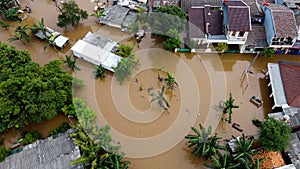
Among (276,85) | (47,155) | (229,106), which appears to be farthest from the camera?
(276,85)

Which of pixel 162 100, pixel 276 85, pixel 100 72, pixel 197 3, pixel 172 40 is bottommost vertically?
pixel 162 100

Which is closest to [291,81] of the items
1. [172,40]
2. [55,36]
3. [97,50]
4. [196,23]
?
[196,23]

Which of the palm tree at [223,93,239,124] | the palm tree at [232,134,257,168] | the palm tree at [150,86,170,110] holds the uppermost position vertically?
the palm tree at [150,86,170,110]

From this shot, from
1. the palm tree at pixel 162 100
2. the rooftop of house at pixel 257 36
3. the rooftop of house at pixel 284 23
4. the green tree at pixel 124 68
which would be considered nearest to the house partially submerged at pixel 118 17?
the green tree at pixel 124 68

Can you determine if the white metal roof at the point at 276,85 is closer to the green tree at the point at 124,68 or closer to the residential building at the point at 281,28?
the residential building at the point at 281,28

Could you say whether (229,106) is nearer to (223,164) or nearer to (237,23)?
(223,164)

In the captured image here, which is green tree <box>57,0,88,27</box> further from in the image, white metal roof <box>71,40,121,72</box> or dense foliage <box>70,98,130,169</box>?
dense foliage <box>70,98,130,169</box>

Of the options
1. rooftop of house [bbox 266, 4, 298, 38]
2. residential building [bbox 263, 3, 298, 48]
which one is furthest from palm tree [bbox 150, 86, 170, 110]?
rooftop of house [bbox 266, 4, 298, 38]
